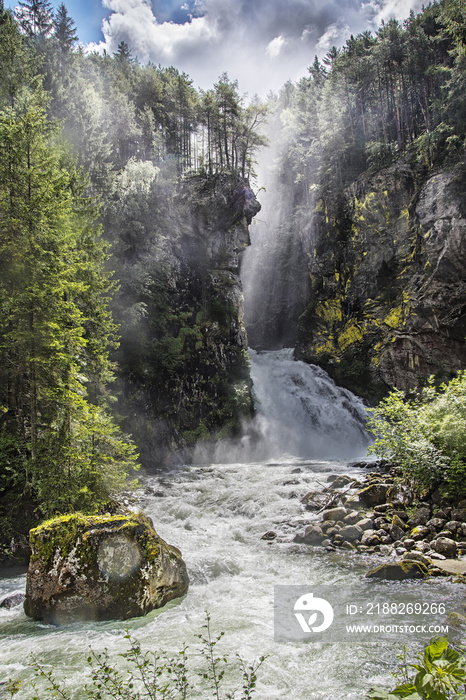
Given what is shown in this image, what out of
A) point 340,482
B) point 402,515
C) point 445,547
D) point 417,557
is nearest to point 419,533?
point 445,547

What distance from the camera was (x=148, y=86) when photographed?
112 feet

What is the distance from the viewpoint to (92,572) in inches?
198

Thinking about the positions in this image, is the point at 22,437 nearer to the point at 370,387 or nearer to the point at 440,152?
the point at 370,387

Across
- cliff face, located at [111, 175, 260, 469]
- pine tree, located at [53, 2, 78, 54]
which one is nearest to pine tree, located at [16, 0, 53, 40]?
pine tree, located at [53, 2, 78, 54]

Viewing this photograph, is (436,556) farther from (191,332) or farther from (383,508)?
(191,332)

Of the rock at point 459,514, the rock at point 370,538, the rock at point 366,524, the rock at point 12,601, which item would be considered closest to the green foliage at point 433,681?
the rock at point 12,601

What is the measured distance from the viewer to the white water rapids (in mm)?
3896

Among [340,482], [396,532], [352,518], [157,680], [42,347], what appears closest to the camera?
[157,680]

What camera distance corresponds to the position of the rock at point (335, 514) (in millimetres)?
8953

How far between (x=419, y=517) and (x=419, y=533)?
0.57m

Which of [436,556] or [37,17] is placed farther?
[37,17]

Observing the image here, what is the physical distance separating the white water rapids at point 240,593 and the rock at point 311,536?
302mm

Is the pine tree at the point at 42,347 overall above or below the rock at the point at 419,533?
above

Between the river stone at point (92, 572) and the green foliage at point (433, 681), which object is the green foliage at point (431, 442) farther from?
the green foliage at point (433, 681)
